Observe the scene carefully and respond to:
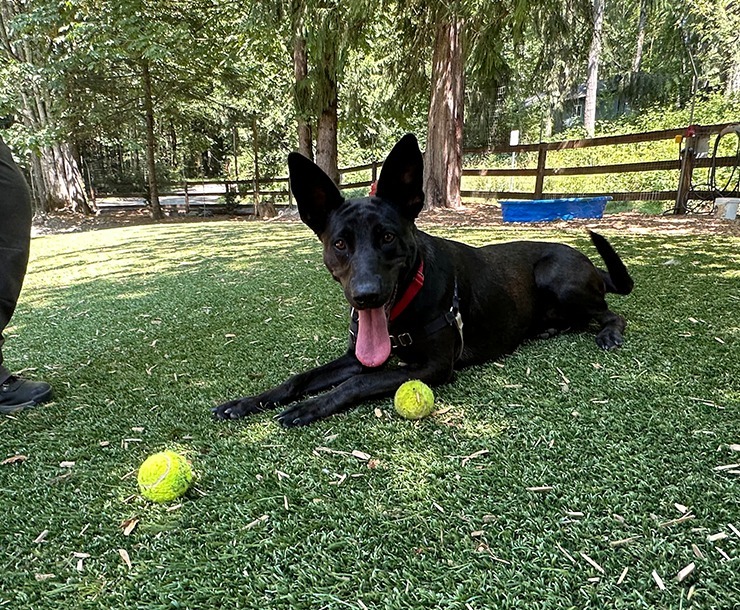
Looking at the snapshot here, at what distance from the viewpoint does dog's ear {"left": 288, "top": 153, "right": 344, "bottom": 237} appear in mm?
2170

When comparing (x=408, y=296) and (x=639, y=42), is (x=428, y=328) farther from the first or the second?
(x=639, y=42)

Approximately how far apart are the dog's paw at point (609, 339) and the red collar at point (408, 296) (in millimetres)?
1143

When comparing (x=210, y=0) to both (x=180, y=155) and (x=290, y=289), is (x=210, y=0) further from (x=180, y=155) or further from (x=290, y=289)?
(x=180, y=155)

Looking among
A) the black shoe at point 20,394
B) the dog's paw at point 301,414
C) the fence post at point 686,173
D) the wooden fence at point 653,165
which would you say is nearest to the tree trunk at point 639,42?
the wooden fence at point 653,165

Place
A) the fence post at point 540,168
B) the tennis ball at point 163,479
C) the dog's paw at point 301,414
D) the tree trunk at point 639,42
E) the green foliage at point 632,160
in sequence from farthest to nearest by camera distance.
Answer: the tree trunk at point 639,42 < the green foliage at point 632,160 < the fence post at point 540,168 < the dog's paw at point 301,414 < the tennis ball at point 163,479

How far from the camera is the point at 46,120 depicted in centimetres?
1429

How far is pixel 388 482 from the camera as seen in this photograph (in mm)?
1483

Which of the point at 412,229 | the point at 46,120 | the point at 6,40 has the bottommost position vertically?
the point at 412,229

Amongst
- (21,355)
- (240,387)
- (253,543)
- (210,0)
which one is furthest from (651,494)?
(210,0)

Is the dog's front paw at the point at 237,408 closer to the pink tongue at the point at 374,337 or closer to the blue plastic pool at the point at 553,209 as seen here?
the pink tongue at the point at 374,337

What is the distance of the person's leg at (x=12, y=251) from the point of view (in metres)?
1.99

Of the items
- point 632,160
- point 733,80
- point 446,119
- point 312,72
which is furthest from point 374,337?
point 733,80

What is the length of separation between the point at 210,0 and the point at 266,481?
15.1 m

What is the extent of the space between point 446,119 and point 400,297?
27.5ft
